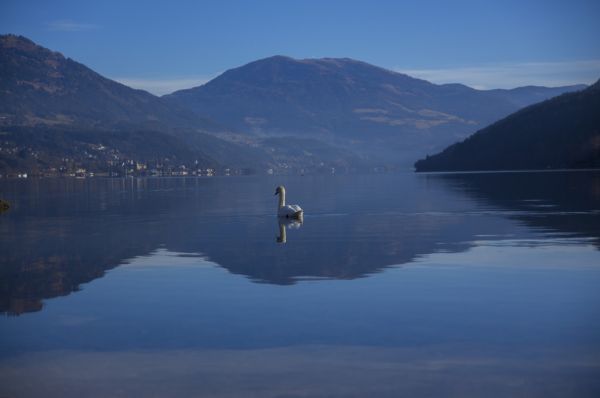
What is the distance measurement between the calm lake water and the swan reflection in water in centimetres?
52

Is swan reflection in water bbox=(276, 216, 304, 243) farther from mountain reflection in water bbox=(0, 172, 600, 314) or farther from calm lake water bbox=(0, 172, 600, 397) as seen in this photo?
calm lake water bbox=(0, 172, 600, 397)

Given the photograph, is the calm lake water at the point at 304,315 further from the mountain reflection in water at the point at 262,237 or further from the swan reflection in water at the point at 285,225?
the swan reflection in water at the point at 285,225

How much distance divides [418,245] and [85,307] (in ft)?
54.5

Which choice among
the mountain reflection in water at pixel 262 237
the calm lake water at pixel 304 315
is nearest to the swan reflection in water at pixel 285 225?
the mountain reflection in water at pixel 262 237

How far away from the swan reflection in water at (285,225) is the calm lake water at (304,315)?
0.52 m

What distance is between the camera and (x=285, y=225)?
150 feet

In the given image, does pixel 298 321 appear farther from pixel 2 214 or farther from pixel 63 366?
pixel 2 214

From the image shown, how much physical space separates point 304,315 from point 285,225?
26778mm

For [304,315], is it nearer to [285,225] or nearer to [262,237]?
[262,237]

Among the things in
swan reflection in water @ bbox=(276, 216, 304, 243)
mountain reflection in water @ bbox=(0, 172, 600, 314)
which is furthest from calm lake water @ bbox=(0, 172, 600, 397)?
swan reflection in water @ bbox=(276, 216, 304, 243)

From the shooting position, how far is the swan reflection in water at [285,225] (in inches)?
1483

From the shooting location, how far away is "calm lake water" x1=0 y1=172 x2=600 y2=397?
13.7 m

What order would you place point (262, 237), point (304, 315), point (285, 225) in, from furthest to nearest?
point (285, 225) → point (262, 237) → point (304, 315)

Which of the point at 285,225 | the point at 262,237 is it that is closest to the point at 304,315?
the point at 262,237
